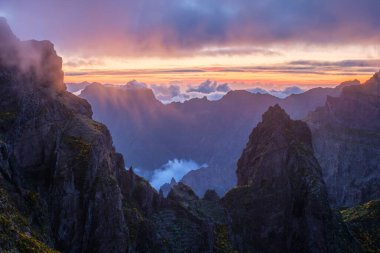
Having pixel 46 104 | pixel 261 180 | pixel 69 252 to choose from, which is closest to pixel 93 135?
pixel 46 104

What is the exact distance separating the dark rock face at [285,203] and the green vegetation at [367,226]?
9752mm

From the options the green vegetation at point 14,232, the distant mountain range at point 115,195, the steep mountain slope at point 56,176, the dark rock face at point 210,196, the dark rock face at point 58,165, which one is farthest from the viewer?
the dark rock face at point 210,196

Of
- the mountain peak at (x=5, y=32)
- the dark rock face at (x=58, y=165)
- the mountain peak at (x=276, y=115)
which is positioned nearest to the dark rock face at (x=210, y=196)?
the mountain peak at (x=276, y=115)

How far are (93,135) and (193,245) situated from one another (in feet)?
134

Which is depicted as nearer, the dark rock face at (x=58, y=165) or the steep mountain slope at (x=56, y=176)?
the steep mountain slope at (x=56, y=176)

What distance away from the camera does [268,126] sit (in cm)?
18212

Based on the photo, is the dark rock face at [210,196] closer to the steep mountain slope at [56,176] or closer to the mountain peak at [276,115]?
the mountain peak at [276,115]

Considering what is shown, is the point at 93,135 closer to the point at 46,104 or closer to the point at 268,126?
the point at 46,104

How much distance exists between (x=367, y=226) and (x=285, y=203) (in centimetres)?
3532

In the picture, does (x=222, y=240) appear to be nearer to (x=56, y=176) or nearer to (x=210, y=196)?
(x=210, y=196)

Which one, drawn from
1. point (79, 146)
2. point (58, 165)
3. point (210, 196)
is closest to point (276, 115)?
point (210, 196)

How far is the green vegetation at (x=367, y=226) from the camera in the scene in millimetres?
159625

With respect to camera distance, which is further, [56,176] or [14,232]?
[56,176]

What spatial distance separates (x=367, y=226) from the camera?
17012cm
